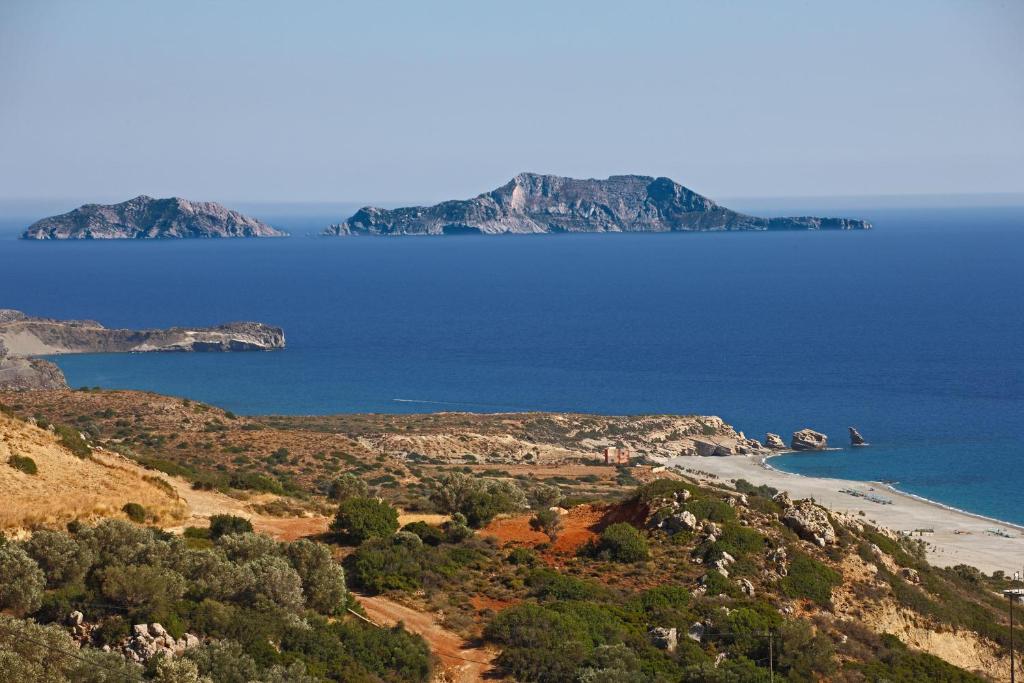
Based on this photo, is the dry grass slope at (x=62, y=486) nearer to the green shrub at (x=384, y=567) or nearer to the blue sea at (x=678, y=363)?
the green shrub at (x=384, y=567)

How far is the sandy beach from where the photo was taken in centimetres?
4541

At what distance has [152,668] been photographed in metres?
18.1

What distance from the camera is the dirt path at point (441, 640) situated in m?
22.0

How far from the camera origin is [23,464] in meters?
27.7

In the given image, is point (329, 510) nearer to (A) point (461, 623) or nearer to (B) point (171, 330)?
(A) point (461, 623)

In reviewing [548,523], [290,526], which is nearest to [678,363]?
[548,523]

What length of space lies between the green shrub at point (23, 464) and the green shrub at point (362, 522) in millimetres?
7690

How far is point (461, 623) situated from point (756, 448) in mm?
54170

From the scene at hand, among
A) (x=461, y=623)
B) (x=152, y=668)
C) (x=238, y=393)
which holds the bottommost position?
(x=238, y=393)

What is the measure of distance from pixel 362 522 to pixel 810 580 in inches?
458

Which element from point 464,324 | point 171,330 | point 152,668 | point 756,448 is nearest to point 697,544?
point 152,668

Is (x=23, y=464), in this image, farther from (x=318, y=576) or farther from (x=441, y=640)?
(x=441, y=640)

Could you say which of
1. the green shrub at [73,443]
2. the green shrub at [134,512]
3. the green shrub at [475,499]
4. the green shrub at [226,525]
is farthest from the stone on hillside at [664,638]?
the green shrub at [73,443]

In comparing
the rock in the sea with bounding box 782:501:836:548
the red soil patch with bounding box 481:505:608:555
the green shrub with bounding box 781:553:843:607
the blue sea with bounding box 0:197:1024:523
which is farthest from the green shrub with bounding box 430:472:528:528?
Answer: the blue sea with bounding box 0:197:1024:523
